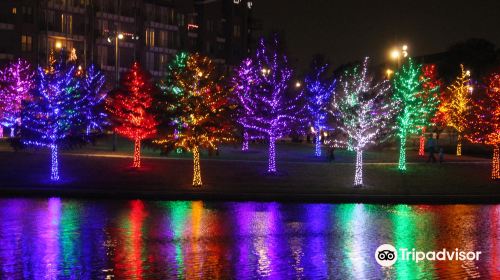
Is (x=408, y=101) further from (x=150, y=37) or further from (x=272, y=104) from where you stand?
(x=150, y=37)

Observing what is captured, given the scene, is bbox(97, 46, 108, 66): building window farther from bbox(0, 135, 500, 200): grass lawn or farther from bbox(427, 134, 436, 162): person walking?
bbox(427, 134, 436, 162): person walking

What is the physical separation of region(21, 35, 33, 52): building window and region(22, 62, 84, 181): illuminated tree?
47549mm

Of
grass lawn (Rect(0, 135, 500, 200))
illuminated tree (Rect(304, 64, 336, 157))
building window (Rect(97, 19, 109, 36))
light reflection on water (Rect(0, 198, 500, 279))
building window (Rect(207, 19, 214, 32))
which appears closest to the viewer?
light reflection on water (Rect(0, 198, 500, 279))

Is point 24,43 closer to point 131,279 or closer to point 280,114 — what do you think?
point 280,114

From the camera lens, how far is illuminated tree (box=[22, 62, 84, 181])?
101ft

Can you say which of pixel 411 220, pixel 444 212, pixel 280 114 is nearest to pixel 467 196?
pixel 444 212

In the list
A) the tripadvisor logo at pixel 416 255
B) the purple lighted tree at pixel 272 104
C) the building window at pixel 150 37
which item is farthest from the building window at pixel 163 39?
the tripadvisor logo at pixel 416 255

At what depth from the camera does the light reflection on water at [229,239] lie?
11.9 metres

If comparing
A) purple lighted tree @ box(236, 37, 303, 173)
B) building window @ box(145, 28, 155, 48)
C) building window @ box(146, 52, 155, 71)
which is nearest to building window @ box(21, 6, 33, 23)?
building window @ box(145, 28, 155, 48)

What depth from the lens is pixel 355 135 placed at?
31.4 metres

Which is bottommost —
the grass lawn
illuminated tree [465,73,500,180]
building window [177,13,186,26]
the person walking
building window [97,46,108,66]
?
the grass lawn

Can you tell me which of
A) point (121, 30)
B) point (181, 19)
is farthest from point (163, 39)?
point (121, 30)

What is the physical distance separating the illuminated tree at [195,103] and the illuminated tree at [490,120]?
13313 mm

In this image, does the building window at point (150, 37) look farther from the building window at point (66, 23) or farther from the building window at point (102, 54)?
the building window at point (66, 23)
